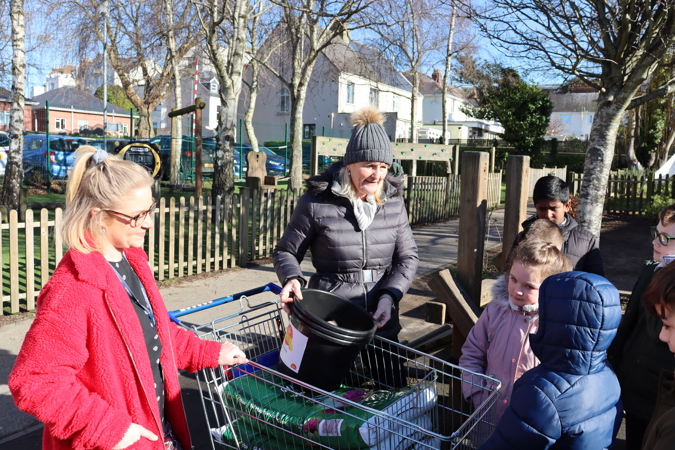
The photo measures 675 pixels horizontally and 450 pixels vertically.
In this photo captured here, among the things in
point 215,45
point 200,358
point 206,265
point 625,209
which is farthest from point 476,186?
point 625,209

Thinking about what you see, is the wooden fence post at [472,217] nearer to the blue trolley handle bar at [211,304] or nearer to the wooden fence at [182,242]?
the blue trolley handle bar at [211,304]

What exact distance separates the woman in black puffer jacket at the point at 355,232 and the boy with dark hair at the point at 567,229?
1332 mm

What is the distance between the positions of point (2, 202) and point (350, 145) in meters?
12.2

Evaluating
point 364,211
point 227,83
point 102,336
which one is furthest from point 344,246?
point 227,83

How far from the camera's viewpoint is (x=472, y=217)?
4.09m

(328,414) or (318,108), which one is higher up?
(318,108)

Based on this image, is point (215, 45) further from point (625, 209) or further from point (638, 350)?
point (625, 209)

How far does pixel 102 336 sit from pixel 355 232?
5.10ft

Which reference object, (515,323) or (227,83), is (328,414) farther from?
(227,83)

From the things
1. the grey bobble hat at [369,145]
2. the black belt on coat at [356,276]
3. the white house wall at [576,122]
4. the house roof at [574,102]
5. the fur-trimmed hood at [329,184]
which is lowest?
the black belt on coat at [356,276]

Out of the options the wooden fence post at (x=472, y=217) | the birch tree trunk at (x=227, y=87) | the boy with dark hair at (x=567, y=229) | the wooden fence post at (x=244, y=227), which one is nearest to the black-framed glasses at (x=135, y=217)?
the wooden fence post at (x=472, y=217)

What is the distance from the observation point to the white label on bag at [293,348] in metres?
2.40

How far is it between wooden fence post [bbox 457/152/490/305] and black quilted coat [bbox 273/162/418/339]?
103 cm

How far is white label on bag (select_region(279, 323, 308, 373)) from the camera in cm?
240
